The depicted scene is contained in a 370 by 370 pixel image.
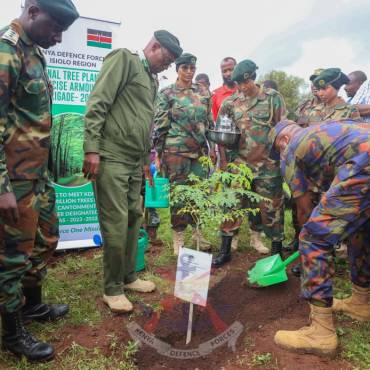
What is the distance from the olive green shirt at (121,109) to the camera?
288cm

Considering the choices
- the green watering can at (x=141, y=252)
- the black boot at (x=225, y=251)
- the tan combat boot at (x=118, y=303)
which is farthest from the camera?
the black boot at (x=225, y=251)

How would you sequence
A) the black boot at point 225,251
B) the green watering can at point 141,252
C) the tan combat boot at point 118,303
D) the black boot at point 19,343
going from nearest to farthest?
1. the black boot at point 19,343
2. the tan combat boot at point 118,303
3. the green watering can at point 141,252
4. the black boot at point 225,251

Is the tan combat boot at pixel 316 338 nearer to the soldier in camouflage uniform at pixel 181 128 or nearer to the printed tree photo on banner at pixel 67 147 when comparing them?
the soldier in camouflage uniform at pixel 181 128

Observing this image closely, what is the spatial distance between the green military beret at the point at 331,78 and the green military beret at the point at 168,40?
1859mm

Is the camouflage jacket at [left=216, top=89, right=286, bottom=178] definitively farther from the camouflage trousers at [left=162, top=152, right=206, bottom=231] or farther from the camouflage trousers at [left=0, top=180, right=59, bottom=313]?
the camouflage trousers at [left=0, top=180, right=59, bottom=313]

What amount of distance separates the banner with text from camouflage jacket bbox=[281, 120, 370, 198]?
106 inches

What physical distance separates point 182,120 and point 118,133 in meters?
1.67

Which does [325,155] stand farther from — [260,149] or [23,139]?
[23,139]

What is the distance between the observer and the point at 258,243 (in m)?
4.70

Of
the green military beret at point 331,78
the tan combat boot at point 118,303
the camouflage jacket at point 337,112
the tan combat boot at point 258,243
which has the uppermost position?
the green military beret at point 331,78

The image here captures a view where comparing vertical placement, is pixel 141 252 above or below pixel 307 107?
below

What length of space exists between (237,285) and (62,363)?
179cm

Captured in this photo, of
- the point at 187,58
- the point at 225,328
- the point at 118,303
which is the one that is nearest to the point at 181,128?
the point at 187,58

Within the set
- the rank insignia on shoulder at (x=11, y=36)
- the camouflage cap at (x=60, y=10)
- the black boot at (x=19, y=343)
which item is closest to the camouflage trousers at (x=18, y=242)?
the black boot at (x=19, y=343)
